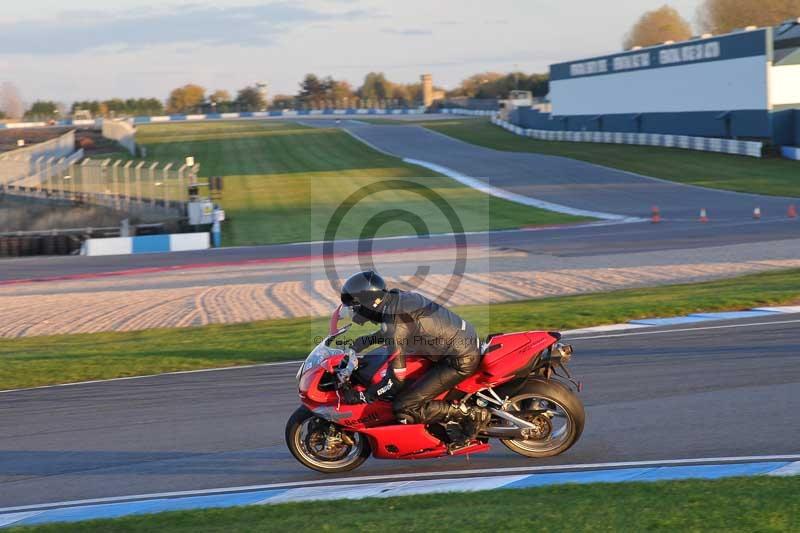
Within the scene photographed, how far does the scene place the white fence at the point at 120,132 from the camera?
7862 cm

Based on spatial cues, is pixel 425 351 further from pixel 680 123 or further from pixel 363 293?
pixel 680 123

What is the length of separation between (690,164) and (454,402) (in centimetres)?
4623

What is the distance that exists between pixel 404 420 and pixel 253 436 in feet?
6.88

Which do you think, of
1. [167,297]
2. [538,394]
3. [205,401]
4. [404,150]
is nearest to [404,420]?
[538,394]

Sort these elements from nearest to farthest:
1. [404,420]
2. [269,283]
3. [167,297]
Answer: [404,420] < [167,297] < [269,283]

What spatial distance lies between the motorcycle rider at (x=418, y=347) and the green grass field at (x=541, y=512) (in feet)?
3.34

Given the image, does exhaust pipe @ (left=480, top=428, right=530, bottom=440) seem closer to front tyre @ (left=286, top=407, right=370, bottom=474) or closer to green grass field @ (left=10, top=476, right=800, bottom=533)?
green grass field @ (left=10, top=476, right=800, bottom=533)

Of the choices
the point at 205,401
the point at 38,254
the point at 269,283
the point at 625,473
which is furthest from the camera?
the point at 38,254

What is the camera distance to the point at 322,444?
8.26 meters

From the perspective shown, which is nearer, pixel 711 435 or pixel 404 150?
pixel 711 435

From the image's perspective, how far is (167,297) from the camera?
22453 millimetres

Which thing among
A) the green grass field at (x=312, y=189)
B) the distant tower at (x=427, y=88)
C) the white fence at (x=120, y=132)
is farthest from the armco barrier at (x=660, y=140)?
the distant tower at (x=427, y=88)

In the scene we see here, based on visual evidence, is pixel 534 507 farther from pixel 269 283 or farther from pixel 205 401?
pixel 269 283

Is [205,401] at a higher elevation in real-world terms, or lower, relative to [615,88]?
lower
